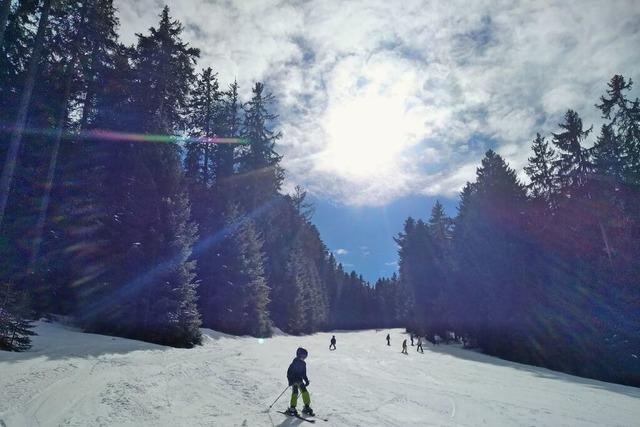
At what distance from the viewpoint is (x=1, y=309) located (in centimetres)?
1058

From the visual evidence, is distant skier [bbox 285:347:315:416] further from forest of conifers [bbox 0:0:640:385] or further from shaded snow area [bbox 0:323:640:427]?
forest of conifers [bbox 0:0:640:385]

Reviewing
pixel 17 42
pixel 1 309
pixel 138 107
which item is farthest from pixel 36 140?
pixel 1 309

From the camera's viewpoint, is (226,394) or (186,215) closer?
(226,394)

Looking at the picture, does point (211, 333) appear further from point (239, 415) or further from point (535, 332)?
point (535, 332)

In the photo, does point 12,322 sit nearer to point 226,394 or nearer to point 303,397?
point 226,394

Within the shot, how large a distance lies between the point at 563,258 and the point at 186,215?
27.9 m

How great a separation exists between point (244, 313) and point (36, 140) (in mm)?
17649

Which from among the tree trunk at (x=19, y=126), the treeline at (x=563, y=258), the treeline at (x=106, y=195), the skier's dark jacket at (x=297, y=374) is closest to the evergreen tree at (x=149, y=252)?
the treeline at (x=106, y=195)

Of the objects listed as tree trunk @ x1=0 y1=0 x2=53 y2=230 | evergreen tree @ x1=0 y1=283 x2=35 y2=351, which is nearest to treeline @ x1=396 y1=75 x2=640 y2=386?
evergreen tree @ x1=0 y1=283 x2=35 y2=351

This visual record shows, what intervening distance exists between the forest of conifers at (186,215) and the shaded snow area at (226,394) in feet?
9.38

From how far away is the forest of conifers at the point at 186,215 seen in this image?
18.6m

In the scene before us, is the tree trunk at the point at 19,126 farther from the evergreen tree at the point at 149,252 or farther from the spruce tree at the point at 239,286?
the spruce tree at the point at 239,286

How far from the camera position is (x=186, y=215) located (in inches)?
845

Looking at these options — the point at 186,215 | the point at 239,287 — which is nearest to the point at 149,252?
the point at 186,215
